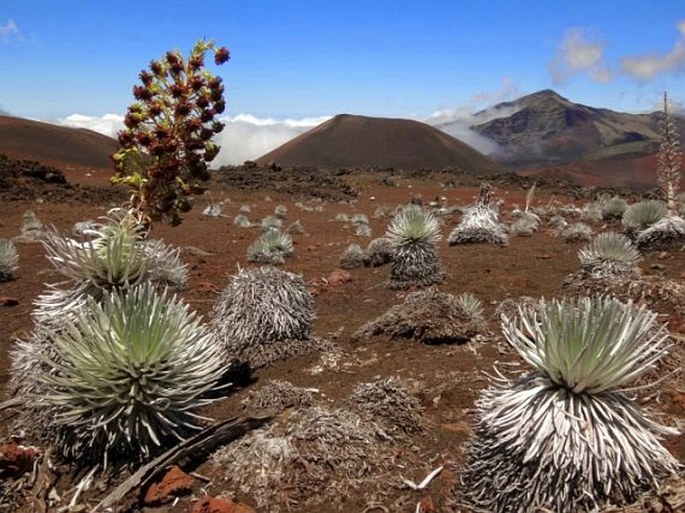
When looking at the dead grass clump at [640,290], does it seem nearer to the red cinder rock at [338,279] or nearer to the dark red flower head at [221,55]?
the red cinder rock at [338,279]

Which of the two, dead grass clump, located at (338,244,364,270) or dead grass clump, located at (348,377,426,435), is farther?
dead grass clump, located at (338,244,364,270)

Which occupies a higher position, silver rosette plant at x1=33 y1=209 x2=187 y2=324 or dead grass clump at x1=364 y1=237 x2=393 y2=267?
silver rosette plant at x1=33 y1=209 x2=187 y2=324

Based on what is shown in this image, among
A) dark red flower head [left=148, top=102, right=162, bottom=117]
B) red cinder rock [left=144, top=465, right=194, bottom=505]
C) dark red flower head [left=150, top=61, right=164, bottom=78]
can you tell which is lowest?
red cinder rock [left=144, top=465, right=194, bottom=505]

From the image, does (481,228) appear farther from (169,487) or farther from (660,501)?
(660,501)

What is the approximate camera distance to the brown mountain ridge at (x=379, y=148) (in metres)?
43.4

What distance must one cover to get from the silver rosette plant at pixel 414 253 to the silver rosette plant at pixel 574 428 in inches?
181

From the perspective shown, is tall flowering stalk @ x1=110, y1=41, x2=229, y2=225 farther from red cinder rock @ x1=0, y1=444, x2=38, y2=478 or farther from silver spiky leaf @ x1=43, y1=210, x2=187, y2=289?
red cinder rock @ x1=0, y1=444, x2=38, y2=478

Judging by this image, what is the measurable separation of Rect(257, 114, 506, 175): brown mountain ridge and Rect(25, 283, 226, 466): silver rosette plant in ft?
130

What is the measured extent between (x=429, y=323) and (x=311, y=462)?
208 centimetres

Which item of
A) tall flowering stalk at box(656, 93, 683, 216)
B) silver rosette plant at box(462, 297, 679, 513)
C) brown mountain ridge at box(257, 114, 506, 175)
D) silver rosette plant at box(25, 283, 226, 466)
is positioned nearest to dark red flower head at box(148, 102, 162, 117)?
silver rosette plant at box(25, 283, 226, 466)

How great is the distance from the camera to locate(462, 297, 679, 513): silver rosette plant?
2.15 metres

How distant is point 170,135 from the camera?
3.15 m

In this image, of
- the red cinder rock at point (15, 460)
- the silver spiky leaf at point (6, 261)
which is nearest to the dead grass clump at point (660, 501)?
the red cinder rock at point (15, 460)

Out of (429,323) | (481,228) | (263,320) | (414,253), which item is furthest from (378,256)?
(263,320)
